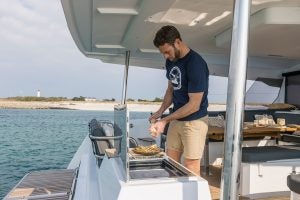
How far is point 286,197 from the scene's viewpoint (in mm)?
3570

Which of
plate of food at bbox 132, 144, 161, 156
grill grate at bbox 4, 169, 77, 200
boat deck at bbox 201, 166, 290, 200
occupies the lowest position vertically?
grill grate at bbox 4, 169, 77, 200

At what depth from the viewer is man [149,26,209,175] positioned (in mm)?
2125

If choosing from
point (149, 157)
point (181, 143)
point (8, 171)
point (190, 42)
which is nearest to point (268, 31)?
point (190, 42)

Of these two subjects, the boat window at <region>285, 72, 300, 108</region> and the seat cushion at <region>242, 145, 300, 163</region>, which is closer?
the seat cushion at <region>242, 145, 300, 163</region>

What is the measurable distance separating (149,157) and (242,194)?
6.05 ft

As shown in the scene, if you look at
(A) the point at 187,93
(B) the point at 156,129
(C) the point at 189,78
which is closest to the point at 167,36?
(C) the point at 189,78

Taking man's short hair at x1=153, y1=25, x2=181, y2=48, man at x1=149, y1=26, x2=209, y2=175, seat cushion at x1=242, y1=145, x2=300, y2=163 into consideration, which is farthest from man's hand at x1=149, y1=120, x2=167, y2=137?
seat cushion at x1=242, y1=145, x2=300, y2=163

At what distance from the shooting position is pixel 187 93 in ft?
7.61

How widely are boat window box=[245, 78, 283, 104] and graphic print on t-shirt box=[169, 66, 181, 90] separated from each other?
21.6 ft

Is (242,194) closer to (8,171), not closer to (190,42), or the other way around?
(190,42)

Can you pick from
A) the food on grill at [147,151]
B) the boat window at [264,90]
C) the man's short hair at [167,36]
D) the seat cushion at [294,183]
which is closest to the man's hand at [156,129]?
the food on grill at [147,151]

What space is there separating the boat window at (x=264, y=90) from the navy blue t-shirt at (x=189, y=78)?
6.58 meters

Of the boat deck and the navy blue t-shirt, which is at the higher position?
the navy blue t-shirt

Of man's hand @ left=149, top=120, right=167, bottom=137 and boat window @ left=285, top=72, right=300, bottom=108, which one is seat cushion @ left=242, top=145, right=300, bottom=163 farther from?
boat window @ left=285, top=72, right=300, bottom=108
